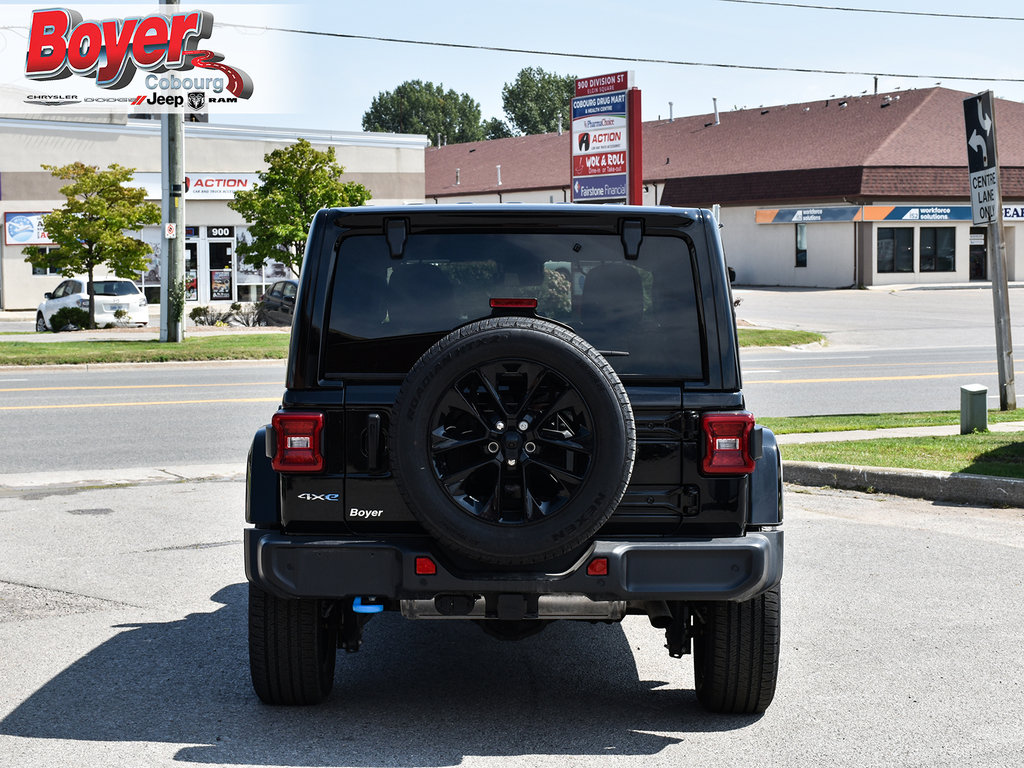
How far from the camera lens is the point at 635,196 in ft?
113

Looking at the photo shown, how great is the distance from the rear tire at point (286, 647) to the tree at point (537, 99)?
12136 cm

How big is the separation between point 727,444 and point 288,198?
31755 mm

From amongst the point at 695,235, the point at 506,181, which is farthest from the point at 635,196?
the point at 506,181

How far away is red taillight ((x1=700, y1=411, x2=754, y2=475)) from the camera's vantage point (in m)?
4.49

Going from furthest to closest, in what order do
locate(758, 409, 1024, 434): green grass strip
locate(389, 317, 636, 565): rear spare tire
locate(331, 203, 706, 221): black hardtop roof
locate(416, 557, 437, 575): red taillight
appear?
locate(758, 409, 1024, 434): green grass strip < locate(331, 203, 706, 221): black hardtop roof < locate(416, 557, 437, 575): red taillight < locate(389, 317, 636, 565): rear spare tire

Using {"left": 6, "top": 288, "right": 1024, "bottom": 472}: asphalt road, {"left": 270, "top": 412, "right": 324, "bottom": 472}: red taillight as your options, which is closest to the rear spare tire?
{"left": 270, "top": 412, "right": 324, "bottom": 472}: red taillight

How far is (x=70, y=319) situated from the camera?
103 feet

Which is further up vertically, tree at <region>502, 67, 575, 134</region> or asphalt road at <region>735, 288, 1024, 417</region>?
tree at <region>502, 67, 575, 134</region>

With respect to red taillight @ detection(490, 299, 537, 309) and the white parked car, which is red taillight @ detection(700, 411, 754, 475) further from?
the white parked car

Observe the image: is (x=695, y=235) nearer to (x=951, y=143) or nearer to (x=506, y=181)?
(x=951, y=143)

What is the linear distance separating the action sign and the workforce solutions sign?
776 inches

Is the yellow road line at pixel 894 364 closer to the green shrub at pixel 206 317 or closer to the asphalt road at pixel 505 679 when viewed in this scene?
the asphalt road at pixel 505 679

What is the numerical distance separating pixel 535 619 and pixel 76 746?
1715 millimetres

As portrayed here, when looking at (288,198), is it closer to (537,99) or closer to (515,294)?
(515,294)
